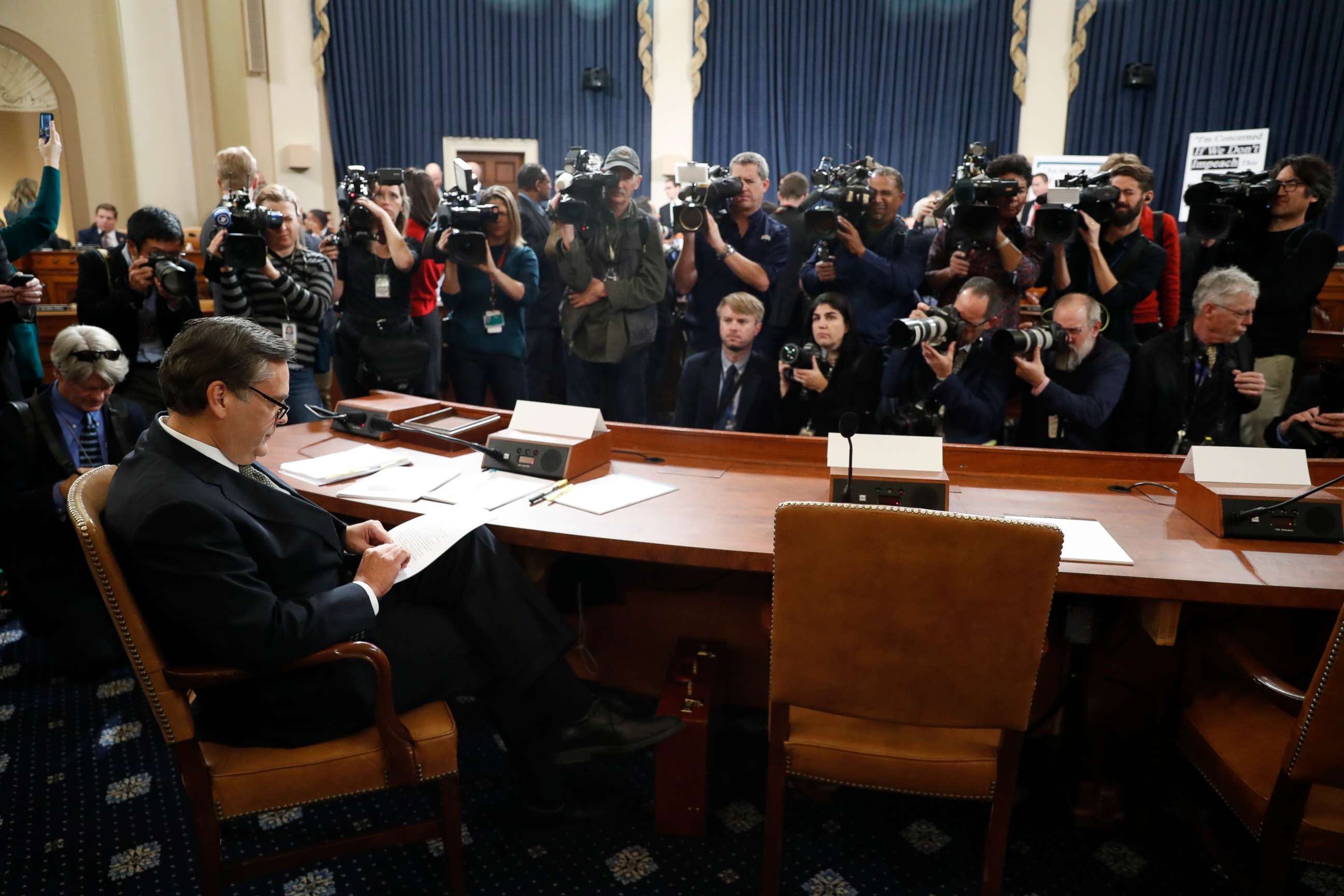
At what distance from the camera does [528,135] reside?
7777mm

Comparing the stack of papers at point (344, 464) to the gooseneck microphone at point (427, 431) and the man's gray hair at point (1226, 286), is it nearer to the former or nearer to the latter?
the gooseneck microphone at point (427, 431)

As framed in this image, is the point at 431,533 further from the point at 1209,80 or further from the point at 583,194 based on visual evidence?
the point at 1209,80

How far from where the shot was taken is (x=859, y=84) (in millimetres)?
7645

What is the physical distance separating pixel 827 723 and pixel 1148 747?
925mm

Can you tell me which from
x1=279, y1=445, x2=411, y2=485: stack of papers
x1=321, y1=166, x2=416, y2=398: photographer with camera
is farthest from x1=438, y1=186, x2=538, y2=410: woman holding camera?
x1=279, y1=445, x2=411, y2=485: stack of papers

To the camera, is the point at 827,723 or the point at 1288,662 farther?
the point at 1288,662

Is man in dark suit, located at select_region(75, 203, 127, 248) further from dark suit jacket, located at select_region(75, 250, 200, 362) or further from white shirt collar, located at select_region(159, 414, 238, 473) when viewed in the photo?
white shirt collar, located at select_region(159, 414, 238, 473)

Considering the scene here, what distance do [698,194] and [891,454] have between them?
5.24 feet

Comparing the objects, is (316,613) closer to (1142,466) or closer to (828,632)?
(828,632)

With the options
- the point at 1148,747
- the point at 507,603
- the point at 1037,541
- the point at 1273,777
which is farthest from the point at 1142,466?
the point at 507,603

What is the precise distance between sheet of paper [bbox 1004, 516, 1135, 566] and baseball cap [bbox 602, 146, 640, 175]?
191cm

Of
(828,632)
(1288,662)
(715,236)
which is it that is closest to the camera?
(828,632)

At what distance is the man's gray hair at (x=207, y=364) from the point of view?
136cm

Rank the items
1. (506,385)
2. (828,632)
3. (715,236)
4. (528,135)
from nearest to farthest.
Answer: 1. (828,632)
2. (715,236)
3. (506,385)
4. (528,135)
